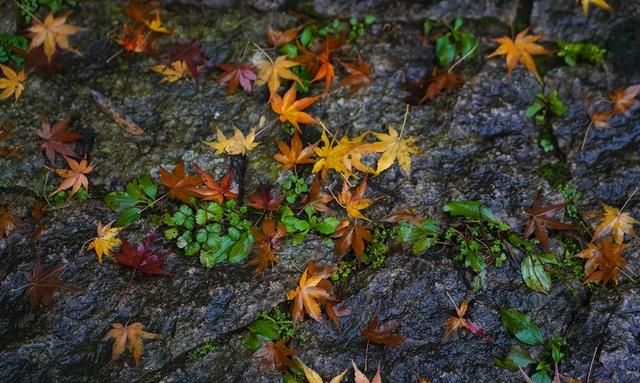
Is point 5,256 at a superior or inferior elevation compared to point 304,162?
inferior

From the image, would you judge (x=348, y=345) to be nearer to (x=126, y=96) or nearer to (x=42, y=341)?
(x=42, y=341)

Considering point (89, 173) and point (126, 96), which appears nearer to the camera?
point (89, 173)

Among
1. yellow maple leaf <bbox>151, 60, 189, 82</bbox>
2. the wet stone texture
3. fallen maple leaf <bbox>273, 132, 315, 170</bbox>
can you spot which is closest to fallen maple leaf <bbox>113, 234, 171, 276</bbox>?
the wet stone texture

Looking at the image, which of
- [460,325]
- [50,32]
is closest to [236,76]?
[50,32]

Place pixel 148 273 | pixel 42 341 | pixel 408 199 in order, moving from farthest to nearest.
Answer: pixel 408 199
pixel 148 273
pixel 42 341

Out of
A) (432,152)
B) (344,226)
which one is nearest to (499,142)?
(432,152)

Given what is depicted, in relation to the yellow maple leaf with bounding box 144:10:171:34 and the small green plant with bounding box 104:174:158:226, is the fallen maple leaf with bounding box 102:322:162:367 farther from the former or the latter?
the yellow maple leaf with bounding box 144:10:171:34
